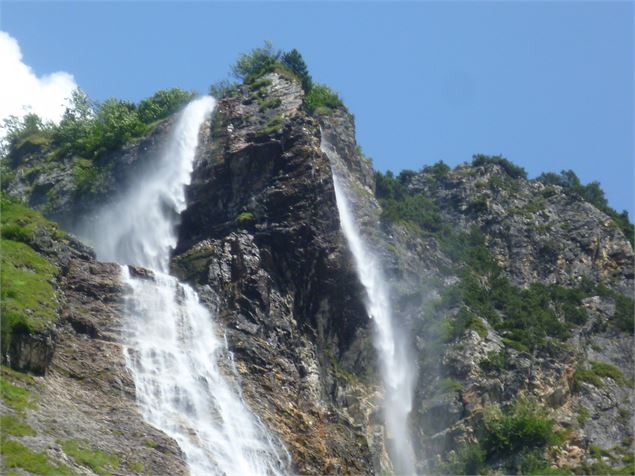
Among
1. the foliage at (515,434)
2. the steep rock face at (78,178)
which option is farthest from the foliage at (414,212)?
the foliage at (515,434)

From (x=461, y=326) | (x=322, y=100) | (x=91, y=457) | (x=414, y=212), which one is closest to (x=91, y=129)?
(x=322, y=100)

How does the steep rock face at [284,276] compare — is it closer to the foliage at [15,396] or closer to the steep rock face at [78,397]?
the steep rock face at [78,397]

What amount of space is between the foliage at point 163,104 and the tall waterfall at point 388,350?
12.7 meters

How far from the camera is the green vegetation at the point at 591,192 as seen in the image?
283 feet

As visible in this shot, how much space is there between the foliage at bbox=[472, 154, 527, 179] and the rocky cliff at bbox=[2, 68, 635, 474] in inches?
271

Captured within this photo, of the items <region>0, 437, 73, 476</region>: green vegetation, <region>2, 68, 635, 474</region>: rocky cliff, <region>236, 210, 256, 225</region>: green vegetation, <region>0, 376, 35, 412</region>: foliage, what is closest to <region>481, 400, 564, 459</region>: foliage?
<region>2, 68, 635, 474</region>: rocky cliff

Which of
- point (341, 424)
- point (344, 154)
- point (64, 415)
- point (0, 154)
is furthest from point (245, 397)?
point (0, 154)

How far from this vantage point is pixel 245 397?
4434 centimetres

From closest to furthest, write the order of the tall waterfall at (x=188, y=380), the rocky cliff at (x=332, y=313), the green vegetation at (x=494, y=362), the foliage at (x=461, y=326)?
the rocky cliff at (x=332, y=313)
the tall waterfall at (x=188, y=380)
the green vegetation at (x=494, y=362)
the foliage at (x=461, y=326)

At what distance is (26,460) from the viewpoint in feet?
103

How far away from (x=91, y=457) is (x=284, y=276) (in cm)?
2174

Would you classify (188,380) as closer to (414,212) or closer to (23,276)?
(23,276)

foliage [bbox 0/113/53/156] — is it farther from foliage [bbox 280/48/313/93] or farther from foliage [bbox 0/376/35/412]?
foliage [bbox 0/376/35/412]

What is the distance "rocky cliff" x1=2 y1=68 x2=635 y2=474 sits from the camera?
38.7 meters
